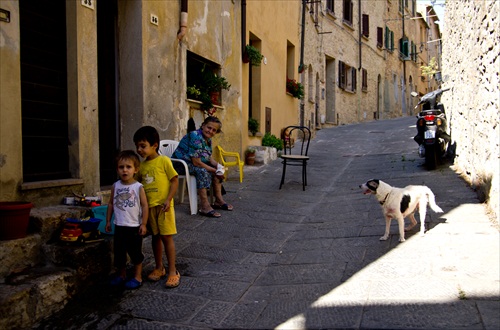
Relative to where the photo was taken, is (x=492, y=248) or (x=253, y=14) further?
(x=253, y=14)

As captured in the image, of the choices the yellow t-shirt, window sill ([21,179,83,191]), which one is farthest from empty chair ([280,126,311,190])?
the yellow t-shirt

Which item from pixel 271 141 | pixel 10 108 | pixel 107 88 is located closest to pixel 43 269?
pixel 10 108

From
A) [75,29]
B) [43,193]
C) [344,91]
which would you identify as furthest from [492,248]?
[344,91]

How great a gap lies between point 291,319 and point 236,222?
262 cm

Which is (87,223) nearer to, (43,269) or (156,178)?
(43,269)

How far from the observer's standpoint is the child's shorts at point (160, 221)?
3720 mm

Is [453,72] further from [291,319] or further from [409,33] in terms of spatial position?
[409,33]

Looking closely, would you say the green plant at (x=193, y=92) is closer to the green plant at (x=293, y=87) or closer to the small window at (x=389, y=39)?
the green plant at (x=293, y=87)

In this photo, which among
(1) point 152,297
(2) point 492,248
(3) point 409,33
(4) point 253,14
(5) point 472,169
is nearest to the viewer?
(1) point 152,297

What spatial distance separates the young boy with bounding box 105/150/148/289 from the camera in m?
3.53

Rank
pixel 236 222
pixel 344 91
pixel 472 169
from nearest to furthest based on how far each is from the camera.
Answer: pixel 236 222
pixel 472 169
pixel 344 91

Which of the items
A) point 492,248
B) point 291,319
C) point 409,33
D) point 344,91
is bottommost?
point 291,319

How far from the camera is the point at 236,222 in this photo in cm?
555

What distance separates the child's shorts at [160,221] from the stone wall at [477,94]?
125 inches
